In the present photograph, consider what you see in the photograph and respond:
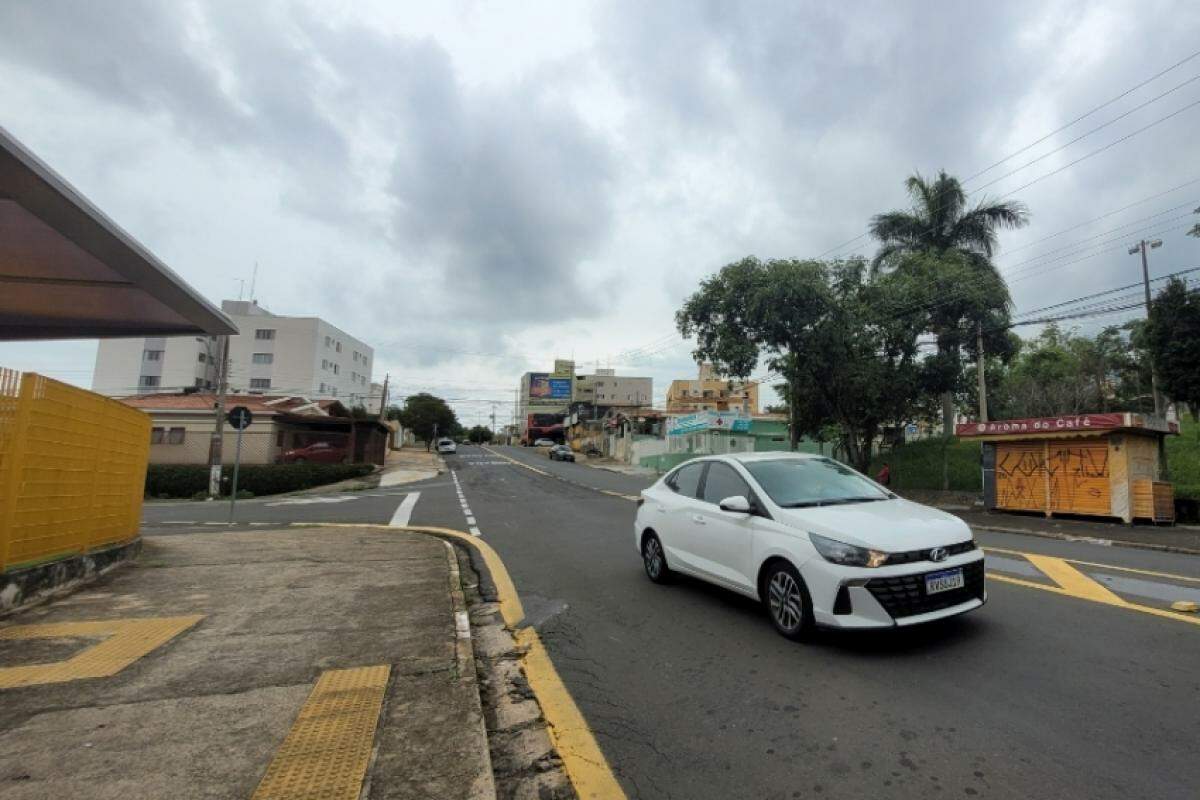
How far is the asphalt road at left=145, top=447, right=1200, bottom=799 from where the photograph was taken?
287 centimetres

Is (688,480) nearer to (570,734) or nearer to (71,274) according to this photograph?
(570,734)

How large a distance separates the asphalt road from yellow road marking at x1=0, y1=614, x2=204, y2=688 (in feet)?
9.44

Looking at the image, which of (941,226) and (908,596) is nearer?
(908,596)

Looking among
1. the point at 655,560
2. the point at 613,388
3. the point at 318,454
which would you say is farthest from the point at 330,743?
the point at 613,388

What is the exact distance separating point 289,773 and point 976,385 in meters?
29.7

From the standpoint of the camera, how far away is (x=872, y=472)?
24344 millimetres

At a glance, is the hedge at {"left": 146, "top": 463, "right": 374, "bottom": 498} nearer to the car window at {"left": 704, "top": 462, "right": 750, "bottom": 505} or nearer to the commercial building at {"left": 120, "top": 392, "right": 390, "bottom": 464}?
the commercial building at {"left": 120, "top": 392, "right": 390, "bottom": 464}

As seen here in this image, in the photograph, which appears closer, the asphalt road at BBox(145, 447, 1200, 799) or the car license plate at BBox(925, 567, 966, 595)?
the asphalt road at BBox(145, 447, 1200, 799)

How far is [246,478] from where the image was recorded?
2834 cm

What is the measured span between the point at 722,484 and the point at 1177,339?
2437 centimetres

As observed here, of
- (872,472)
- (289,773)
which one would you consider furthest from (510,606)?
(872,472)

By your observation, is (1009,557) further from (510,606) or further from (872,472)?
(872,472)

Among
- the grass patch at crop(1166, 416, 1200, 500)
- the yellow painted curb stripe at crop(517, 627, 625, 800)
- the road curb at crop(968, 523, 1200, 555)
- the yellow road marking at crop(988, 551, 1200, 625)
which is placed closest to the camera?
the yellow painted curb stripe at crop(517, 627, 625, 800)

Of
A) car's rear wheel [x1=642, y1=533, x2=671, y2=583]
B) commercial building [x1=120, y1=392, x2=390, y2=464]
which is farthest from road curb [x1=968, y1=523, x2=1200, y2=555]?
commercial building [x1=120, y1=392, x2=390, y2=464]
